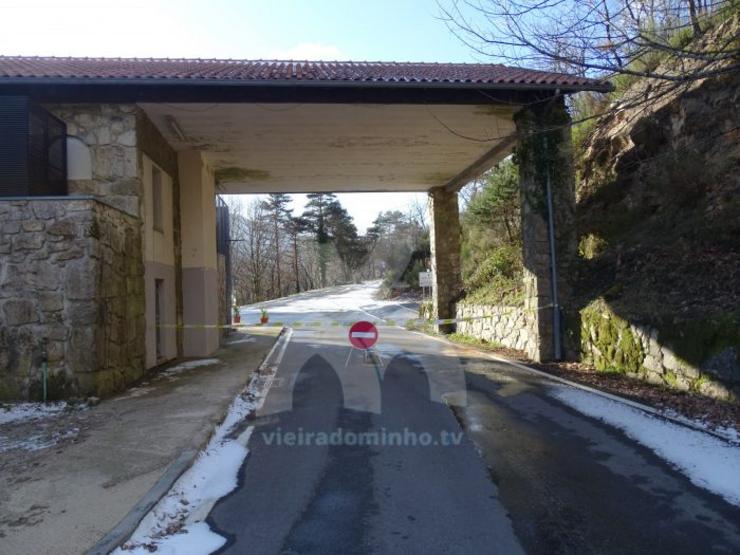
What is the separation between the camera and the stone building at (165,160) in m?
8.59

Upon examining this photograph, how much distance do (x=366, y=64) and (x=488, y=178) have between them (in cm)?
836

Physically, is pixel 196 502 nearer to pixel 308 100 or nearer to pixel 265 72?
pixel 308 100

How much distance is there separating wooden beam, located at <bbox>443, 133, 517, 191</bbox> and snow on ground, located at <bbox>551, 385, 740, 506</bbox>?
8.33 m

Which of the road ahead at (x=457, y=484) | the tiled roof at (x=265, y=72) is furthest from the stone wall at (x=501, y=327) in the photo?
the tiled roof at (x=265, y=72)

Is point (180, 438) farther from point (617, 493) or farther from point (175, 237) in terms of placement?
point (175, 237)

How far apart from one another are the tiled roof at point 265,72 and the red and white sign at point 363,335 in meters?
4.73

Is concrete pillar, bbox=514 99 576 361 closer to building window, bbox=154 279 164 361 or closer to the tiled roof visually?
the tiled roof

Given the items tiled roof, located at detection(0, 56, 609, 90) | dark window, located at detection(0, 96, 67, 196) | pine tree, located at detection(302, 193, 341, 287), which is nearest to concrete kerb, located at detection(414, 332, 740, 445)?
tiled roof, located at detection(0, 56, 609, 90)

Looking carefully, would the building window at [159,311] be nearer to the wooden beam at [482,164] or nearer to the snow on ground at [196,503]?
the snow on ground at [196,503]

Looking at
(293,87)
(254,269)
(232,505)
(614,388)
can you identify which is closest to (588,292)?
(614,388)

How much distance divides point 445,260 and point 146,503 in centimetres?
1781

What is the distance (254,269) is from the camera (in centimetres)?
6391

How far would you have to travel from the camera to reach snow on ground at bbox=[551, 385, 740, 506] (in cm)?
511

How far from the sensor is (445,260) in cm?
2178
